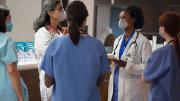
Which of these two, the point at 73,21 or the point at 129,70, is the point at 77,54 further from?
the point at 129,70

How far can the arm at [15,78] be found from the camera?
1506mm

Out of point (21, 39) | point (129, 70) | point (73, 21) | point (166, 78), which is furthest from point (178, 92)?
point (21, 39)

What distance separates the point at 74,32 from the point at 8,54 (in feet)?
2.02

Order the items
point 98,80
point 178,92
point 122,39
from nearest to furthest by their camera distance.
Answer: point 98,80, point 178,92, point 122,39

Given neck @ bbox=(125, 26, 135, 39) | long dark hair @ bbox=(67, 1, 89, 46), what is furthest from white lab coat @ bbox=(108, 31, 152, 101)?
long dark hair @ bbox=(67, 1, 89, 46)

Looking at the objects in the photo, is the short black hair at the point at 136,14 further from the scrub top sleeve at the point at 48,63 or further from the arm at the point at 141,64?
the scrub top sleeve at the point at 48,63

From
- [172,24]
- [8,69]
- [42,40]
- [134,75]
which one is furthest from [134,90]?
[8,69]

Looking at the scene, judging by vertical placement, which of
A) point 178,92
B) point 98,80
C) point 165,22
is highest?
point 165,22


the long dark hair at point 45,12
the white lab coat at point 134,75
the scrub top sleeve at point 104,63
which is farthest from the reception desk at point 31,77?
the scrub top sleeve at point 104,63

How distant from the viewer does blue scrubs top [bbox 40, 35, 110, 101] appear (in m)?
1.23

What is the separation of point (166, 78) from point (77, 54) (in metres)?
0.74

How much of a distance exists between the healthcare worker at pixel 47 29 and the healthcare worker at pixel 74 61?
0.59 metres

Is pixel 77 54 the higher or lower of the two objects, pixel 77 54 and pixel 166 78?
the higher

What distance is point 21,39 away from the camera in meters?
3.39
